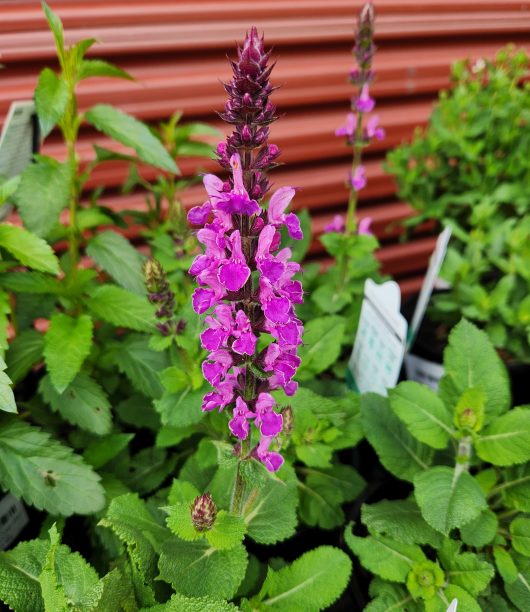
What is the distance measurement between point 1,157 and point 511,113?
54.8 inches

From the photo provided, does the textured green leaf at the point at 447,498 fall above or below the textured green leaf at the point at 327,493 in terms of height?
above

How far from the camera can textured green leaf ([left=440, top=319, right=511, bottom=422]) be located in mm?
1069

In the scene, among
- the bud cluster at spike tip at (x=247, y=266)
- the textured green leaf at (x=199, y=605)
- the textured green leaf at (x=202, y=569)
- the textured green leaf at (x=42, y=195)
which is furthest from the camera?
the textured green leaf at (x=42, y=195)

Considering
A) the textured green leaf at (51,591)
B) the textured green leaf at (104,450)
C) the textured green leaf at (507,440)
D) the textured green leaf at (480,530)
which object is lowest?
the textured green leaf at (480,530)

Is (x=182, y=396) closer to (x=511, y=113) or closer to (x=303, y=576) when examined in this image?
(x=303, y=576)

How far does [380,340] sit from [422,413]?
19 centimetres

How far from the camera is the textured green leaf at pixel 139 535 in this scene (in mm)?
805

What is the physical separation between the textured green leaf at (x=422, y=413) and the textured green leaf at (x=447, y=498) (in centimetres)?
6

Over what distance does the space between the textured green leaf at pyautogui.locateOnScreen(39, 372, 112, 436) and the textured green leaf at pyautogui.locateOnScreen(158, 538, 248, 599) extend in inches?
12.1

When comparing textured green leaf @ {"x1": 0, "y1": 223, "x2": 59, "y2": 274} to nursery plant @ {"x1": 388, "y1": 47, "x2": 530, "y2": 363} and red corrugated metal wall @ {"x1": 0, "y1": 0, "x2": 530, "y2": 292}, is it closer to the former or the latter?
red corrugated metal wall @ {"x1": 0, "y1": 0, "x2": 530, "y2": 292}

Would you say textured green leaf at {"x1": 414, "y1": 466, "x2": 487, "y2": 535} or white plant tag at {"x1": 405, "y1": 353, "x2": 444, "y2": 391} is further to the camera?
white plant tag at {"x1": 405, "y1": 353, "x2": 444, "y2": 391}

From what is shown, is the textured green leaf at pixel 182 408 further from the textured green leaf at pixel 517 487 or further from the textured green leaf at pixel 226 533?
the textured green leaf at pixel 517 487

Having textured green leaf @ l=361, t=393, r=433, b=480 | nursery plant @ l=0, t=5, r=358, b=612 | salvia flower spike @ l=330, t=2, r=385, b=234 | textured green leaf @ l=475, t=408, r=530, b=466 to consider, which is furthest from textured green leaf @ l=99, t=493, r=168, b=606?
salvia flower spike @ l=330, t=2, r=385, b=234

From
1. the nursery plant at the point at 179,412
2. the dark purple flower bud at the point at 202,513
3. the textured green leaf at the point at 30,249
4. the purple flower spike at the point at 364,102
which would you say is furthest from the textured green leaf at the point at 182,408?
the purple flower spike at the point at 364,102
